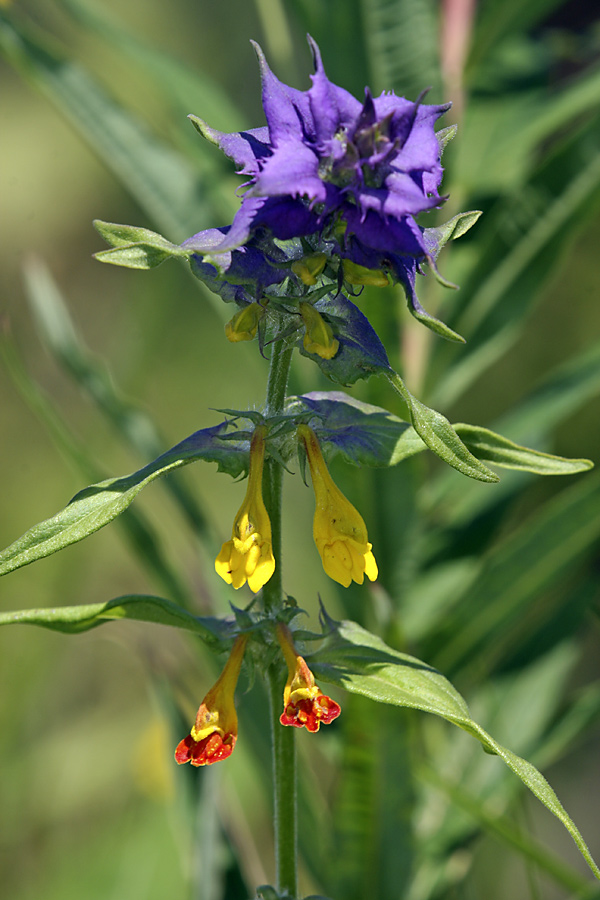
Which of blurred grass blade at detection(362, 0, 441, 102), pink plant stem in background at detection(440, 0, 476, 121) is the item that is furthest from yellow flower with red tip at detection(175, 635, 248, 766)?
pink plant stem in background at detection(440, 0, 476, 121)

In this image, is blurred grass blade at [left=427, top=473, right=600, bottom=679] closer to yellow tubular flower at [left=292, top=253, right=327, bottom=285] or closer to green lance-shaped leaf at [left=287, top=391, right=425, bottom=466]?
green lance-shaped leaf at [left=287, top=391, right=425, bottom=466]

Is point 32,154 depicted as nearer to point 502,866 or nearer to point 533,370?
point 533,370

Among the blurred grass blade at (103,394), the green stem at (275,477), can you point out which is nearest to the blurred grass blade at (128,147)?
the blurred grass blade at (103,394)

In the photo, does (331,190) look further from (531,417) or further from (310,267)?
(531,417)

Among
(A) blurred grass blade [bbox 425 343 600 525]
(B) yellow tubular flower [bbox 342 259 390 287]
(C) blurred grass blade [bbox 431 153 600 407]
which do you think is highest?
(B) yellow tubular flower [bbox 342 259 390 287]


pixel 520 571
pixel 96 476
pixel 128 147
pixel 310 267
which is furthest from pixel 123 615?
Result: pixel 128 147

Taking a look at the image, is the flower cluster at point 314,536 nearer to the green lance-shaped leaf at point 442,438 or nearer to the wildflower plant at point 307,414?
the wildflower plant at point 307,414
